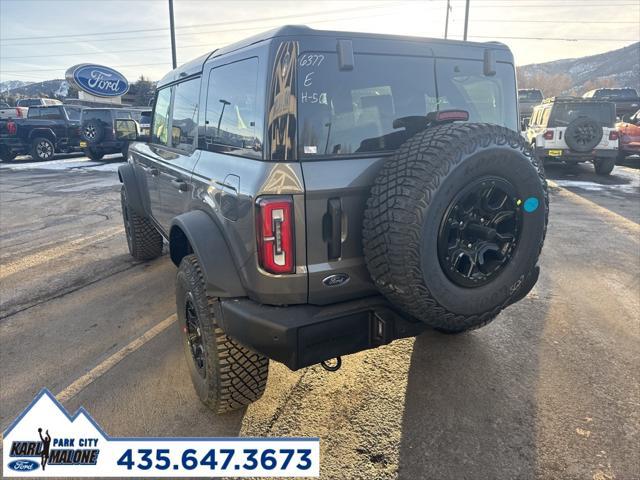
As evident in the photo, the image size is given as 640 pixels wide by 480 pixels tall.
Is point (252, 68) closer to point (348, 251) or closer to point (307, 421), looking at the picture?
point (348, 251)

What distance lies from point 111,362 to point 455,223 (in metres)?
2.54

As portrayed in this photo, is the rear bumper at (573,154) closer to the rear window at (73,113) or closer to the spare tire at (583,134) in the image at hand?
the spare tire at (583,134)

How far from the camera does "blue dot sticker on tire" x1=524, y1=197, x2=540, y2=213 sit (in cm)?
213

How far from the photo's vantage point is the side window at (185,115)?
9.64 ft

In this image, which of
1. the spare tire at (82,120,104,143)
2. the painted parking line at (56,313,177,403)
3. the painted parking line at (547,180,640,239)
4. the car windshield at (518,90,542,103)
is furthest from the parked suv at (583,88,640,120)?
the painted parking line at (56,313,177,403)

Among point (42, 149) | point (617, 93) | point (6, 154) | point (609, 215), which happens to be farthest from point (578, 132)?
point (6, 154)

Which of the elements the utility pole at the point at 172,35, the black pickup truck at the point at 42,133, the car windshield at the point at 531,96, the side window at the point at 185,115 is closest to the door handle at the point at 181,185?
the side window at the point at 185,115

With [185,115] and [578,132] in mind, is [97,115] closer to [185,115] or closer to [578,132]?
[185,115]

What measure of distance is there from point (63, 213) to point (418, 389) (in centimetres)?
736

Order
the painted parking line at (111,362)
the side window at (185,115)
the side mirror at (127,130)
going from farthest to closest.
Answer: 1. the side mirror at (127,130)
2. the side window at (185,115)
3. the painted parking line at (111,362)

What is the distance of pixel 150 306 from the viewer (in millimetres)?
3939

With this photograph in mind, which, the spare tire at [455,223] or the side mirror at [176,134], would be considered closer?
the spare tire at [455,223]

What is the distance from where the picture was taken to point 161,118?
3922 mm

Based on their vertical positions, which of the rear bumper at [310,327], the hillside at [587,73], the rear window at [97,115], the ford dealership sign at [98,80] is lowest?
the rear bumper at [310,327]
